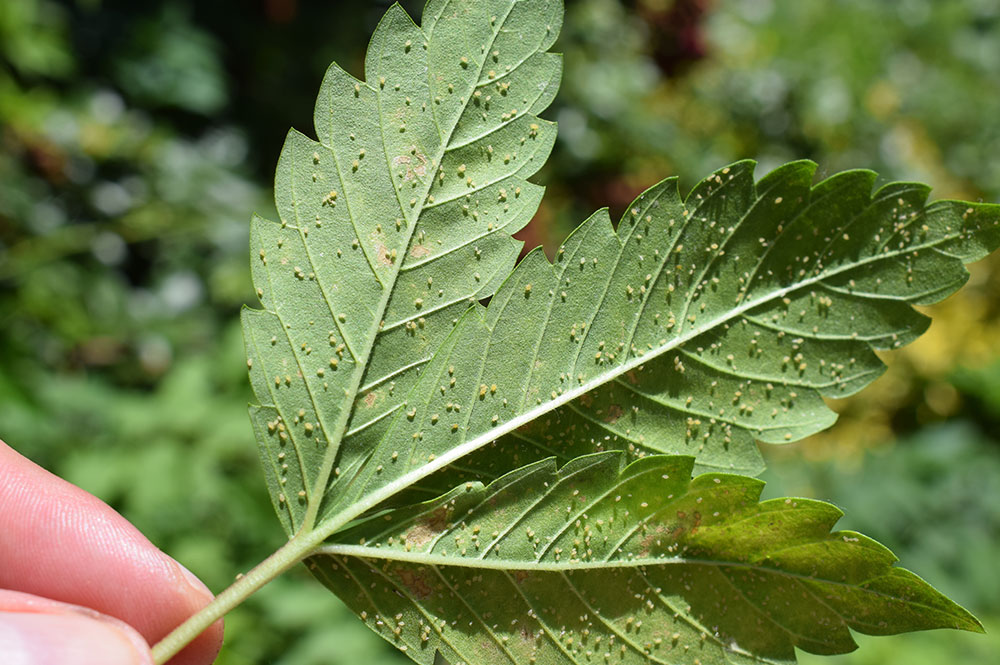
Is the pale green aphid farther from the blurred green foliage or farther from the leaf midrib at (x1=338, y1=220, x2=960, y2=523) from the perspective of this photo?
the blurred green foliage

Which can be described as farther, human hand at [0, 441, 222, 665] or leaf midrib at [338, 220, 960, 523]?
human hand at [0, 441, 222, 665]

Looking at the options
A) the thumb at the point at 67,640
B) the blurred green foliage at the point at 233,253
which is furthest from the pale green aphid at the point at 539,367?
the blurred green foliage at the point at 233,253

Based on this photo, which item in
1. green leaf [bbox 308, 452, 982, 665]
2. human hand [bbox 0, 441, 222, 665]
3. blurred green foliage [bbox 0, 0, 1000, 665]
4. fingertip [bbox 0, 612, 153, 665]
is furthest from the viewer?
blurred green foliage [bbox 0, 0, 1000, 665]

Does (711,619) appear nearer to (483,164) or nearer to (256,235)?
(483,164)

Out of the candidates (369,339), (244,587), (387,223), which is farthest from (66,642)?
(387,223)

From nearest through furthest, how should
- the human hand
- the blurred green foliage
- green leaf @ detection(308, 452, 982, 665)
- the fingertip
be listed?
1. green leaf @ detection(308, 452, 982, 665)
2. the fingertip
3. the human hand
4. the blurred green foliage

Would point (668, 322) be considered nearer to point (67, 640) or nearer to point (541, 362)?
point (541, 362)

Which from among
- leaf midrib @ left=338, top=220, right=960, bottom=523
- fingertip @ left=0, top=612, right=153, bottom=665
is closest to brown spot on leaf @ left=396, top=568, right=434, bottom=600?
leaf midrib @ left=338, top=220, right=960, bottom=523

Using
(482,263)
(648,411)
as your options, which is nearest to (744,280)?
(648,411)
